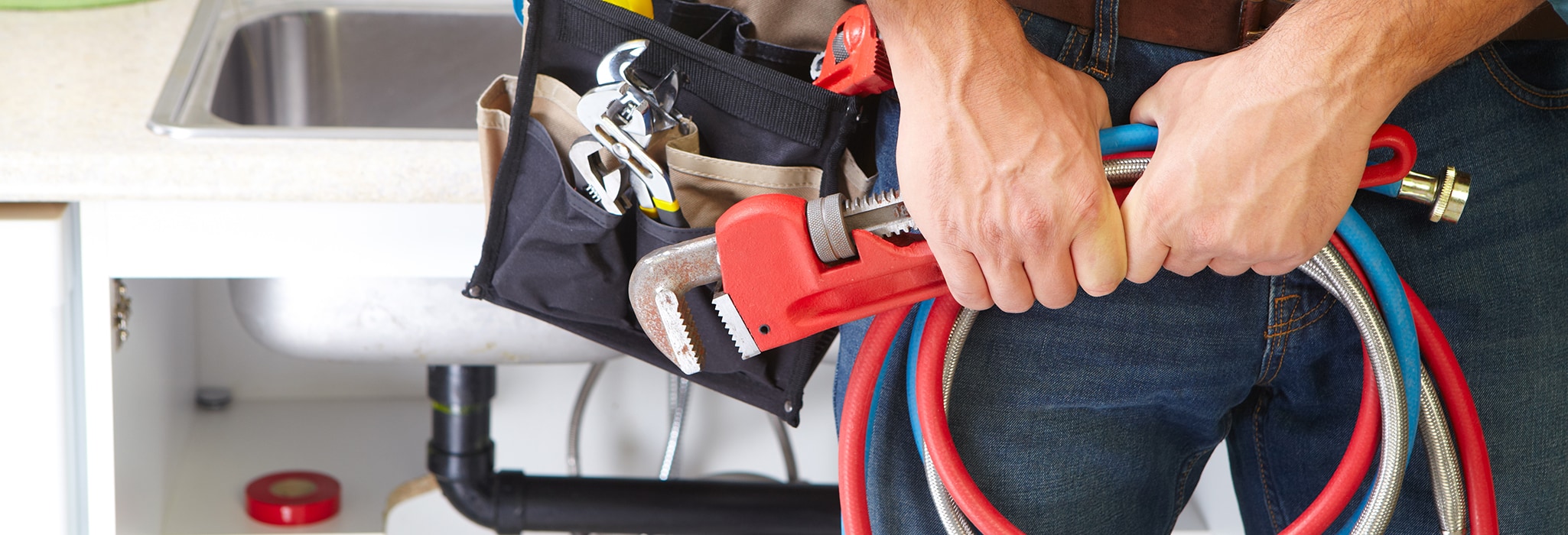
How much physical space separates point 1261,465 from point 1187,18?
0.31 m

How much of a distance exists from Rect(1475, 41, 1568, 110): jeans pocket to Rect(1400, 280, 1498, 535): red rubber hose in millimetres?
122

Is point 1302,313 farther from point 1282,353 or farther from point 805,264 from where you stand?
point 805,264

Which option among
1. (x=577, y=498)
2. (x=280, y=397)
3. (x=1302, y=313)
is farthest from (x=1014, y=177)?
(x=280, y=397)

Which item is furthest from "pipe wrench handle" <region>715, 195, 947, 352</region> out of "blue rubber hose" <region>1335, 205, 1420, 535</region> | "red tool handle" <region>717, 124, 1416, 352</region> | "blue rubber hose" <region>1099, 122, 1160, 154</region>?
"blue rubber hose" <region>1335, 205, 1420, 535</region>

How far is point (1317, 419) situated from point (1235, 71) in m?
0.27

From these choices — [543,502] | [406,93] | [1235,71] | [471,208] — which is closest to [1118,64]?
[1235,71]

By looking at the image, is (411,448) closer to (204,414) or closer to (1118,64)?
(204,414)

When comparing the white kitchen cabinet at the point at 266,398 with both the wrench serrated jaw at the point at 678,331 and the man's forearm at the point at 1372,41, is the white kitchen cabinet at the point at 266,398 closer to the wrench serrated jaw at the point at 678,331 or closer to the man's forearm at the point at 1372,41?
the wrench serrated jaw at the point at 678,331

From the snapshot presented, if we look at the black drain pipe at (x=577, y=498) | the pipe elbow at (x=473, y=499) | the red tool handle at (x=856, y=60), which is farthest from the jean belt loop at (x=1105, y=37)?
the pipe elbow at (x=473, y=499)

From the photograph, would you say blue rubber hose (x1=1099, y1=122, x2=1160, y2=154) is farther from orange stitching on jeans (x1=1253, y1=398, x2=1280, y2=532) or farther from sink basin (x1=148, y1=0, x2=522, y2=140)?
sink basin (x1=148, y1=0, x2=522, y2=140)

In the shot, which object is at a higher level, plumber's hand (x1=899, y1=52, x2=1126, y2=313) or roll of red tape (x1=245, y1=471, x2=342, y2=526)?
plumber's hand (x1=899, y1=52, x2=1126, y2=313)

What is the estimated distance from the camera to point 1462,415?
0.60 meters

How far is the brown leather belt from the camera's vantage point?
1.84 feet

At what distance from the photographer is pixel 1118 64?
576 mm
